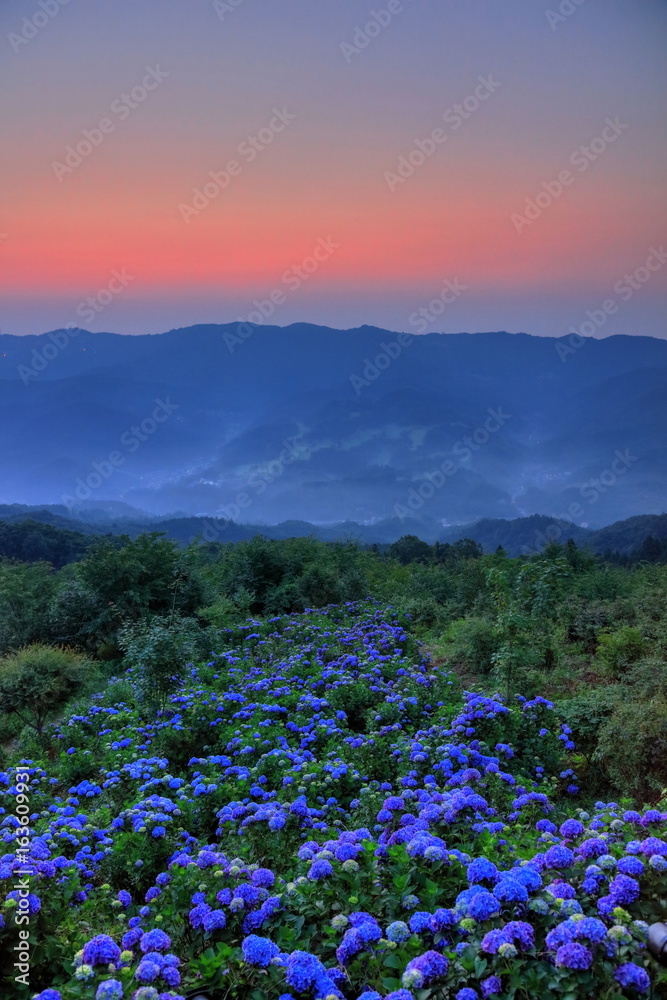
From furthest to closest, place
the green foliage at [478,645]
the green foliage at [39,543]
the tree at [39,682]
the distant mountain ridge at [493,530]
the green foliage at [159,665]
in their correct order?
the distant mountain ridge at [493,530] → the green foliage at [39,543] → the tree at [39,682] → the green foliage at [478,645] → the green foliage at [159,665]

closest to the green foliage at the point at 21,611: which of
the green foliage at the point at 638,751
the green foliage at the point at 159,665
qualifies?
the green foliage at the point at 159,665

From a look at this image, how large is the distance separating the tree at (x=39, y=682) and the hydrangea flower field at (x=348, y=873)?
3.85 meters

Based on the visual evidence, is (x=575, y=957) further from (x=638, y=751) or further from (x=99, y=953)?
(x=638, y=751)

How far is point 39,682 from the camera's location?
9461 mm

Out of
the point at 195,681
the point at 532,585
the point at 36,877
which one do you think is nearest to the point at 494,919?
the point at 36,877

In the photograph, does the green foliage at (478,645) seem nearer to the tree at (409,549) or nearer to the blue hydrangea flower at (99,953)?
the blue hydrangea flower at (99,953)

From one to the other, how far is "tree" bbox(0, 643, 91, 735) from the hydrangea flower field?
3.85 m

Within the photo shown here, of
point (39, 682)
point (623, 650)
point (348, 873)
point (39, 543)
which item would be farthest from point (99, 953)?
point (39, 543)

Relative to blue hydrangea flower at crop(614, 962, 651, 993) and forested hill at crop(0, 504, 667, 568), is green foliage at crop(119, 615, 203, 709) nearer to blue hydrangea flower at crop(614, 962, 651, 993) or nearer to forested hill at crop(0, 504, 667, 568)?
blue hydrangea flower at crop(614, 962, 651, 993)

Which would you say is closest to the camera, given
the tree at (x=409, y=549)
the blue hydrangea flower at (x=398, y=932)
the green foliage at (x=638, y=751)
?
the blue hydrangea flower at (x=398, y=932)

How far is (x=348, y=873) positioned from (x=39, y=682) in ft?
27.3

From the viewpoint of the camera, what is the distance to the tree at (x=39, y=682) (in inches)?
366

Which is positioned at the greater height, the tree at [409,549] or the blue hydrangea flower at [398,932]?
the tree at [409,549]

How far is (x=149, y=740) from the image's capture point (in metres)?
6.24
